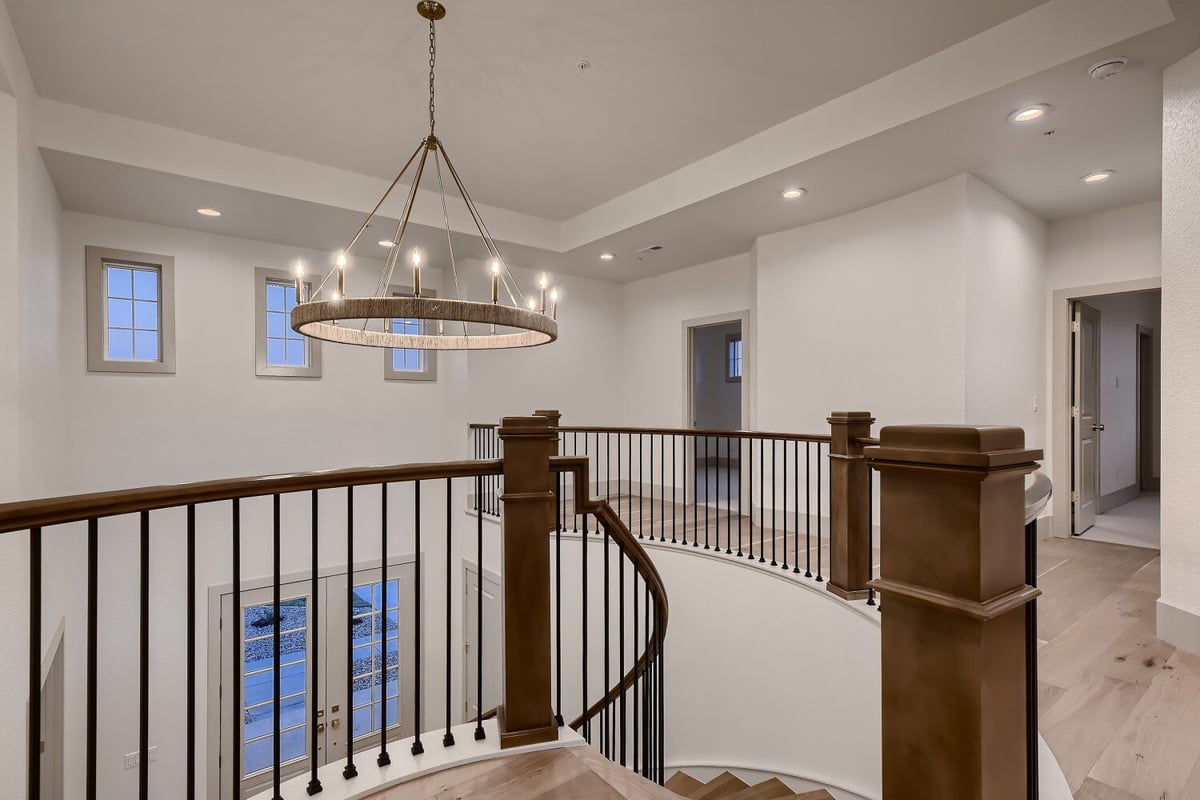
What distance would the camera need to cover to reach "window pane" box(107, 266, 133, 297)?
4.85 m

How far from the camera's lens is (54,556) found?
3988 millimetres

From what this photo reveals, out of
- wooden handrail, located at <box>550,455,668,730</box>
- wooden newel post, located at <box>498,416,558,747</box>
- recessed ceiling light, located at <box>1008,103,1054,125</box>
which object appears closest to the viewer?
wooden newel post, located at <box>498,416,558,747</box>

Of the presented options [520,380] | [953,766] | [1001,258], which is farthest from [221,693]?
[1001,258]

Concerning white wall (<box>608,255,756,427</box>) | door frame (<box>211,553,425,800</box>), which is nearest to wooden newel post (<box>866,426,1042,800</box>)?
door frame (<box>211,553,425,800</box>)

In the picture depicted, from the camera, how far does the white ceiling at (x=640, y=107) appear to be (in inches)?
112

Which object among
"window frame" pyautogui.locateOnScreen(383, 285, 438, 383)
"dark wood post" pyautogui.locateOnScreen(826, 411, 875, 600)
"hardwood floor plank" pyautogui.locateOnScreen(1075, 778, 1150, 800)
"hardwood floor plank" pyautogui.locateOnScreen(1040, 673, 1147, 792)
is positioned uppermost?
"window frame" pyautogui.locateOnScreen(383, 285, 438, 383)

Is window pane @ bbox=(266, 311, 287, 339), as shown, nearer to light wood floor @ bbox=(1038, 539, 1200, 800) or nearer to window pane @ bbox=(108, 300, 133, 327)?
window pane @ bbox=(108, 300, 133, 327)

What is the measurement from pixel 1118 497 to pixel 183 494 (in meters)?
8.50

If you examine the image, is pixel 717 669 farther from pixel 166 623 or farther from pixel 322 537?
pixel 166 623

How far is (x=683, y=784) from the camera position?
4.02 m

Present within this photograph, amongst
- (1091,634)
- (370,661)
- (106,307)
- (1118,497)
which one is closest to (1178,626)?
(1091,634)

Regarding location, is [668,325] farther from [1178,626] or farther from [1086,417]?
[1178,626]

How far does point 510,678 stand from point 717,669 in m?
2.85

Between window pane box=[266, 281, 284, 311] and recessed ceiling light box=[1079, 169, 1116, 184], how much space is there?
265 inches
